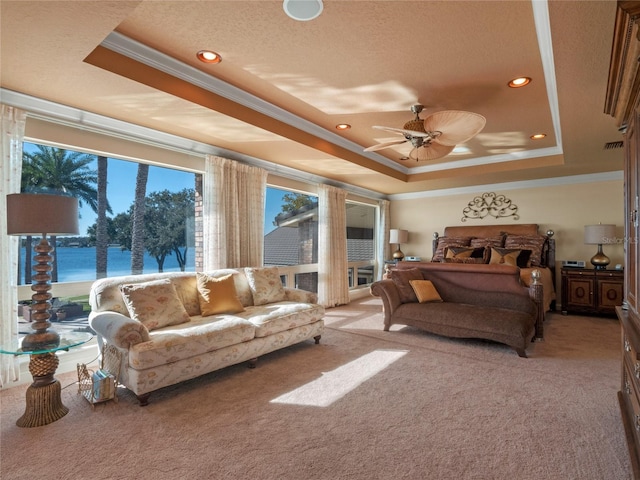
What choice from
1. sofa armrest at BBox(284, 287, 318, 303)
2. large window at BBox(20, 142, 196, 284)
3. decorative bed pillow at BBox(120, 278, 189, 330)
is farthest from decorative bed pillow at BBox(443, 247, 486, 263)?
decorative bed pillow at BBox(120, 278, 189, 330)

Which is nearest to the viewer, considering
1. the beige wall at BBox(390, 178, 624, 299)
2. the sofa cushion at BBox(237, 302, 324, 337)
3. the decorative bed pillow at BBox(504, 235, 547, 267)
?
the sofa cushion at BBox(237, 302, 324, 337)

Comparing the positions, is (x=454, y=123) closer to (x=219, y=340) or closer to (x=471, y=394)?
(x=471, y=394)

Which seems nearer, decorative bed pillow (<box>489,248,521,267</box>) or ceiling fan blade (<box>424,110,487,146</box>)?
ceiling fan blade (<box>424,110,487,146</box>)

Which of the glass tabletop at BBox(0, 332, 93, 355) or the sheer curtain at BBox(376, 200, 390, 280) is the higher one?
the sheer curtain at BBox(376, 200, 390, 280)

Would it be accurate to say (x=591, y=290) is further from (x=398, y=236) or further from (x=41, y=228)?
(x=41, y=228)

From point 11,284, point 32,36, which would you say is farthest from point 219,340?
point 32,36

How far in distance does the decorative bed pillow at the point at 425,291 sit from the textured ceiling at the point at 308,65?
2.07 m

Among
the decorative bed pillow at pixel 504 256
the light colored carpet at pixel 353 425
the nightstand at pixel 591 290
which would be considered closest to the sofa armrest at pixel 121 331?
the light colored carpet at pixel 353 425

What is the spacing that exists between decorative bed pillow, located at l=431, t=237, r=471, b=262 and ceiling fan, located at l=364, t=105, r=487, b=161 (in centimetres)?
337

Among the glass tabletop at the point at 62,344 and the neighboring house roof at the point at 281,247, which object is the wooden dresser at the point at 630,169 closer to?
the glass tabletop at the point at 62,344

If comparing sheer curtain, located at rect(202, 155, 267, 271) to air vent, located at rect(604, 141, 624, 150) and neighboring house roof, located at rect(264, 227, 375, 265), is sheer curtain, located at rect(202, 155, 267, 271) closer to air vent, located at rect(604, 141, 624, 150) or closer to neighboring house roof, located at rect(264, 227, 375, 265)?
neighboring house roof, located at rect(264, 227, 375, 265)

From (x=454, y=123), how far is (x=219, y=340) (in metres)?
2.73

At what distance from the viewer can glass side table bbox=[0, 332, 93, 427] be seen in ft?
7.34

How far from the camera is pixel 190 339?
8.85 ft
